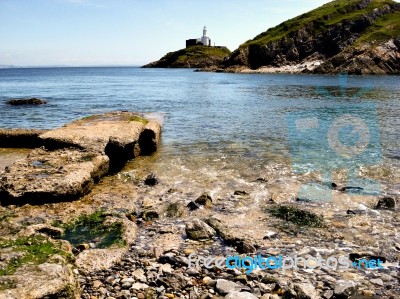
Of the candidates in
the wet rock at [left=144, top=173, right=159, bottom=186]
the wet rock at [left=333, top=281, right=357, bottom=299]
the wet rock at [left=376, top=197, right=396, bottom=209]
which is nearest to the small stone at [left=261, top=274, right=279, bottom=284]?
the wet rock at [left=333, top=281, right=357, bottom=299]

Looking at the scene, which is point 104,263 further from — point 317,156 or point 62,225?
point 317,156

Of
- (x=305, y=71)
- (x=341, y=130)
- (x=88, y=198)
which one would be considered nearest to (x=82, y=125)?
(x=88, y=198)

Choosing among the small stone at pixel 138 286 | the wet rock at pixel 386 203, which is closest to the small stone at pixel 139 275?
the small stone at pixel 138 286

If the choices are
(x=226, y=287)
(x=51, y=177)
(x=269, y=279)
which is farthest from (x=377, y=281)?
(x=51, y=177)

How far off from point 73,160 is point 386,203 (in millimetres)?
11247

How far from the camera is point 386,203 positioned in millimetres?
10938

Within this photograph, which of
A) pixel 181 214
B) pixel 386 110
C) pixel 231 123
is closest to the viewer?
pixel 181 214

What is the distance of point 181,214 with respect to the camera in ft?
34.5

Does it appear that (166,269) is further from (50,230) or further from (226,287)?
(50,230)

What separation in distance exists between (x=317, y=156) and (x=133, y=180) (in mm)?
9477

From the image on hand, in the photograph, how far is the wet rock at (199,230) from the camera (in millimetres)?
8898

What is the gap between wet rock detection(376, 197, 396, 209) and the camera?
10.9 m

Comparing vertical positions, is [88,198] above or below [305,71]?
below

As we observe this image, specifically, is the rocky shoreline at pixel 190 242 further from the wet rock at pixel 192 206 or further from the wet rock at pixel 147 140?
the wet rock at pixel 147 140
